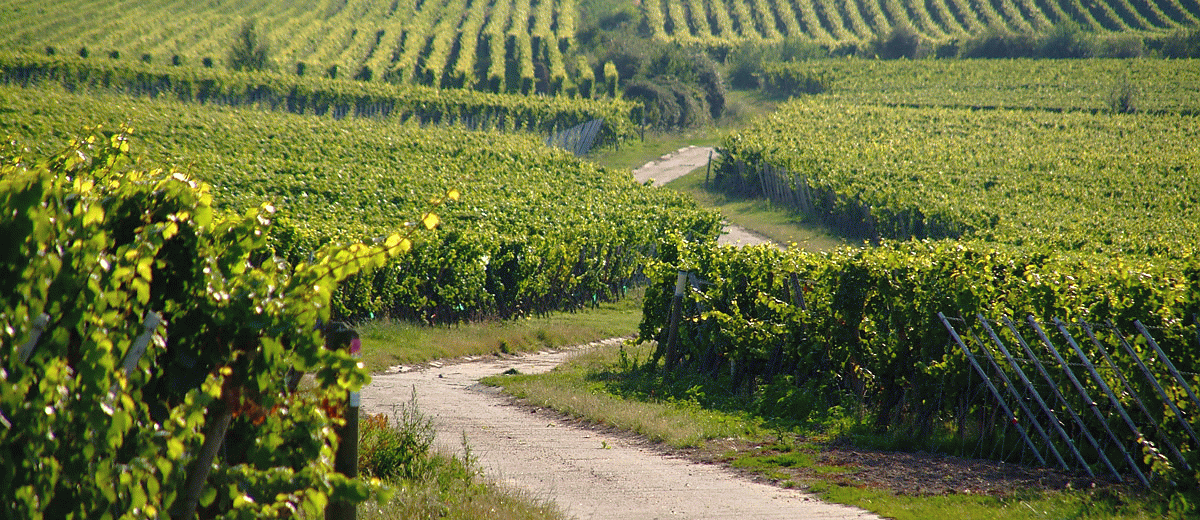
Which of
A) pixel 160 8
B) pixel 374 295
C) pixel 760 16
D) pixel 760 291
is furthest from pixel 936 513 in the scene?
pixel 760 16

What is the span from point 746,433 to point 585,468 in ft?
8.03

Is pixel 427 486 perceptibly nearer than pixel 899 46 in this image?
Yes

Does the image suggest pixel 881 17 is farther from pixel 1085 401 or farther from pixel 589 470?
pixel 589 470

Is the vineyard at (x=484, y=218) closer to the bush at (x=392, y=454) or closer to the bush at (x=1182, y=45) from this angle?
the bush at (x=1182, y=45)

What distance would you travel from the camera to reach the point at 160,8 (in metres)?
91.9

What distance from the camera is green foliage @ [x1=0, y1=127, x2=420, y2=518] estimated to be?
286cm

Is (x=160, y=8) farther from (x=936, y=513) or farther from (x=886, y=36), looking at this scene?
(x=936, y=513)

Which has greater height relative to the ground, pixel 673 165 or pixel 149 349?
pixel 149 349

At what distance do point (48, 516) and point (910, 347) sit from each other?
902 centimetres

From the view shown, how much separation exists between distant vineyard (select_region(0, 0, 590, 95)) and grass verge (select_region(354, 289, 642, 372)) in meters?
51.4

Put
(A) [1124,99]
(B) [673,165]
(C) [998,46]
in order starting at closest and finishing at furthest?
(B) [673,165] < (A) [1124,99] < (C) [998,46]

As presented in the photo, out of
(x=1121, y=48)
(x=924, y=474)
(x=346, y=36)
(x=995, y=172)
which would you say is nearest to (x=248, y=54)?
(x=346, y=36)

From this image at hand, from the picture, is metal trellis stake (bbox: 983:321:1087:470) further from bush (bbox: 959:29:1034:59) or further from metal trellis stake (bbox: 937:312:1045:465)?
bush (bbox: 959:29:1034:59)

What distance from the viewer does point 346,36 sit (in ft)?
297
